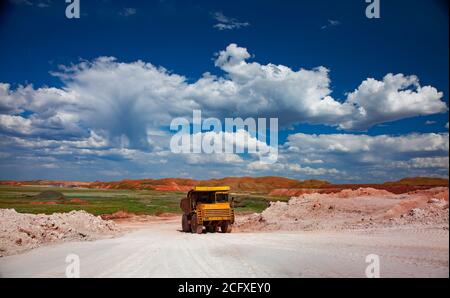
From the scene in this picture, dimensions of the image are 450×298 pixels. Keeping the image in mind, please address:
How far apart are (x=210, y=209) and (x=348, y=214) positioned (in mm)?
11582

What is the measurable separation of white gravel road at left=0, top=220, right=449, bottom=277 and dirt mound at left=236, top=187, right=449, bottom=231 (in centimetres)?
497

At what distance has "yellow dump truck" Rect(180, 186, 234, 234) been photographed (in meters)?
26.5

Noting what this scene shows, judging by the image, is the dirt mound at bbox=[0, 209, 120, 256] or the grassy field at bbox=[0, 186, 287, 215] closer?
the dirt mound at bbox=[0, 209, 120, 256]

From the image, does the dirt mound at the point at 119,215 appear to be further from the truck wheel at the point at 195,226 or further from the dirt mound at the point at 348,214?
the truck wheel at the point at 195,226

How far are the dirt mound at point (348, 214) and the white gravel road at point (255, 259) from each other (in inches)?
196

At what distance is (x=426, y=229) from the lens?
19188 millimetres

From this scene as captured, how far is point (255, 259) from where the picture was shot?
534 inches

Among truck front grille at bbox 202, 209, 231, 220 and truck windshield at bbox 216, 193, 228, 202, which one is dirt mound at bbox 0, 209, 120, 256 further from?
truck windshield at bbox 216, 193, 228, 202

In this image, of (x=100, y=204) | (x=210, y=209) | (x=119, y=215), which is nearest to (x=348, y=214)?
(x=210, y=209)

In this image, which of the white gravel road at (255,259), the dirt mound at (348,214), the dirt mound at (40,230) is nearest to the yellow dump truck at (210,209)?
the dirt mound at (348,214)

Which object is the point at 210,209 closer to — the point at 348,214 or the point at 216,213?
the point at 216,213

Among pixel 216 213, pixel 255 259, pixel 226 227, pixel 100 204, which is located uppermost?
pixel 216 213

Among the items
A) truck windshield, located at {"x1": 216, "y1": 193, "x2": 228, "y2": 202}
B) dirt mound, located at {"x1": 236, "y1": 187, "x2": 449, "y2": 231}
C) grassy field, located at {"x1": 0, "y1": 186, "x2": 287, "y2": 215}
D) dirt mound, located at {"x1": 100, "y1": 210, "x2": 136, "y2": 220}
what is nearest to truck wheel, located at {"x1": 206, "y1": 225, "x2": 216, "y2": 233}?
truck windshield, located at {"x1": 216, "y1": 193, "x2": 228, "y2": 202}
